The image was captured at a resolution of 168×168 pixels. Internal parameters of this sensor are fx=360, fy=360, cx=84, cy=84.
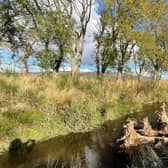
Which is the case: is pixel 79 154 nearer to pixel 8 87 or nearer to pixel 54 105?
pixel 54 105

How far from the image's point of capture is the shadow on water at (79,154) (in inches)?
465

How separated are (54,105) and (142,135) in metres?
5.85

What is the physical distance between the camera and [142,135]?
47.1ft

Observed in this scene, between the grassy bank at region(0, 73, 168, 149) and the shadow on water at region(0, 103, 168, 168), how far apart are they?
595mm

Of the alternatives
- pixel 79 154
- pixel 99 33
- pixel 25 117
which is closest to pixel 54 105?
pixel 25 117

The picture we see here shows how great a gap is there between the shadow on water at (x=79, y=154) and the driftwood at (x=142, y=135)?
0.36 metres

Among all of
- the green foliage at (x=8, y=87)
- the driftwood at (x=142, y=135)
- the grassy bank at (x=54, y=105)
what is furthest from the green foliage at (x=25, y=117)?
the driftwood at (x=142, y=135)

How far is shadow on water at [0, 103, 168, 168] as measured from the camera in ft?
38.8

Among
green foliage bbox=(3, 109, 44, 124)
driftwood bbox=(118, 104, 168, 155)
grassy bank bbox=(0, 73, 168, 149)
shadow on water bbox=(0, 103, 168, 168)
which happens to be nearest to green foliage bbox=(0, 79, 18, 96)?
grassy bank bbox=(0, 73, 168, 149)

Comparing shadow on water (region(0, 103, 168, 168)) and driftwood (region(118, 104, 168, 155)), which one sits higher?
driftwood (region(118, 104, 168, 155))

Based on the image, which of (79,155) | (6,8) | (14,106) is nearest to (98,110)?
(14,106)

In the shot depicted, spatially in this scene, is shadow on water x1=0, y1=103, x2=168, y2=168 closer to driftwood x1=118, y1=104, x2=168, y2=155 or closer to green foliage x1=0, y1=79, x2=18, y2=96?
driftwood x1=118, y1=104, x2=168, y2=155

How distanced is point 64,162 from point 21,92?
7.21 metres

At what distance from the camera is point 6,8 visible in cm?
2383
